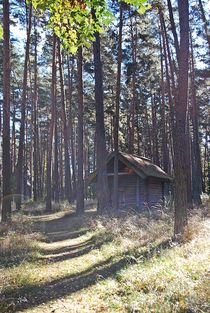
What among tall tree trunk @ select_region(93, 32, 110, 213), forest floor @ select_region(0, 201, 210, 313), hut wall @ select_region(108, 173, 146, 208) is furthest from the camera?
hut wall @ select_region(108, 173, 146, 208)

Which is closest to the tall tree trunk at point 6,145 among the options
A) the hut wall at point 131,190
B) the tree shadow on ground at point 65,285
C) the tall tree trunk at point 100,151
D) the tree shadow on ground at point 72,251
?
the tree shadow on ground at point 72,251

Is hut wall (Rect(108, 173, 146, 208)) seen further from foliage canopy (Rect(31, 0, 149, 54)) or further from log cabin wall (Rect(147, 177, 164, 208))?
foliage canopy (Rect(31, 0, 149, 54))

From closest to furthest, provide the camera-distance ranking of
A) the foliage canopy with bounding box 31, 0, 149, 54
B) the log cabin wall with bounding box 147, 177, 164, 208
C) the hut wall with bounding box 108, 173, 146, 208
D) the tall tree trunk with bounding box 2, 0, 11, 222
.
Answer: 1. the foliage canopy with bounding box 31, 0, 149, 54
2. the tall tree trunk with bounding box 2, 0, 11, 222
3. the hut wall with bounding box 108, 173, 146, 208
4. the log cabin wall with bounding box 147, 177, 164, 208

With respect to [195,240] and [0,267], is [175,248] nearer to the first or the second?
[195,240]

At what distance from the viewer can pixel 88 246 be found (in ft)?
38.5

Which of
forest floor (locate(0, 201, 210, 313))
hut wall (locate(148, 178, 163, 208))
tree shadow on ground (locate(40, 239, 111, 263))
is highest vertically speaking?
hut wall (locate(148, 178, 163, 208))

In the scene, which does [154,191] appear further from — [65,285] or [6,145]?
[65,285]

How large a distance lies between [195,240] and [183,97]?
4775mm

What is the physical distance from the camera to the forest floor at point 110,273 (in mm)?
5957

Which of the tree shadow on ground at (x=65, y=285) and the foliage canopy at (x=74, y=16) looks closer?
the foliage canopy at (x=74, y=16)

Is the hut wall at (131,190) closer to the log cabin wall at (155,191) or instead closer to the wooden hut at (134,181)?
the wooden hut at (134,181)

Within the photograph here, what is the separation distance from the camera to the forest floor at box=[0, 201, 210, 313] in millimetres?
5957

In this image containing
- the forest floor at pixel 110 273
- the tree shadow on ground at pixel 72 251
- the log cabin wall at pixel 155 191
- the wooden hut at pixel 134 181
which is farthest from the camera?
the log cabin wall at pixel 155 191

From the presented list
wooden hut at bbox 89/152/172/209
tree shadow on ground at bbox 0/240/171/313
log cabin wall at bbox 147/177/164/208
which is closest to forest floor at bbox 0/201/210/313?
tree shadow on ground at bbox 0/240/171/313
